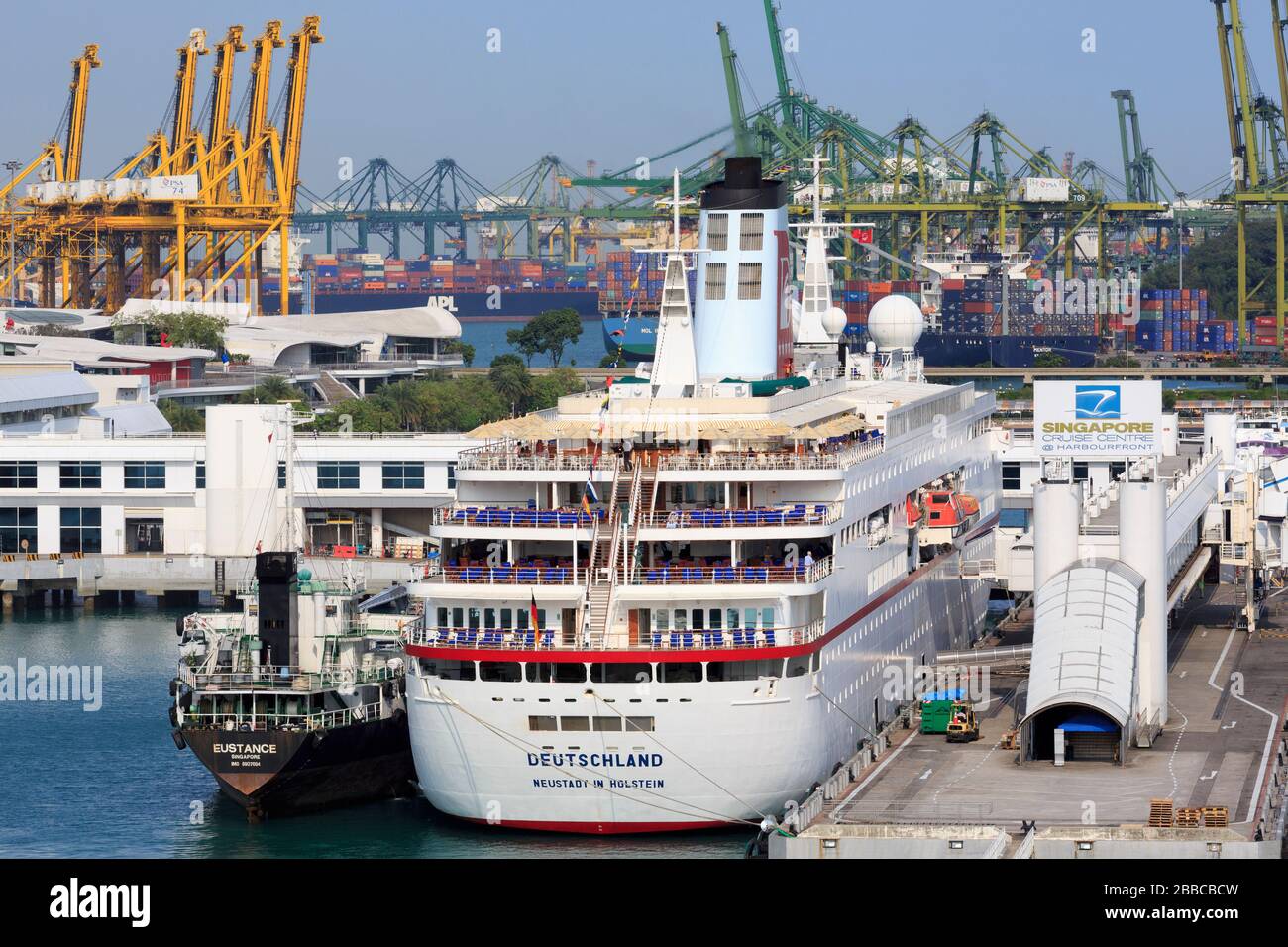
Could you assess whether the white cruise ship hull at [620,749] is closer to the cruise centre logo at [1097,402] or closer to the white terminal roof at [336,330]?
the cruise centre logo at [1097,402]

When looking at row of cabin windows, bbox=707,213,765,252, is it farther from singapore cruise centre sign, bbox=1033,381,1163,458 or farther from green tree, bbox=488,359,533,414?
green tree, bbox=488,359,533,414

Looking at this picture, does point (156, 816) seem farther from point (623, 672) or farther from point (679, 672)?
point (679, 672)

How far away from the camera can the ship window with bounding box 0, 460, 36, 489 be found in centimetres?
7206

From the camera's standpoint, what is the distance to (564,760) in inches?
1448

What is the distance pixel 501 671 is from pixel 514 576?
4.94 ft

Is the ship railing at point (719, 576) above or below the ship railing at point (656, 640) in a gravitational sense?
above

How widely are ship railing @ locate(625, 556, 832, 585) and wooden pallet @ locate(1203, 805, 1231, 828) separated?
7.91 meters

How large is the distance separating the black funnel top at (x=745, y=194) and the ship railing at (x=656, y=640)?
1277 cm

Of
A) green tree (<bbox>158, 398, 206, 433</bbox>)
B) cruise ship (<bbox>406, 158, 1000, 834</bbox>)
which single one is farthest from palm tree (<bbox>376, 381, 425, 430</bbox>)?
cruise ship (<bbox>406, 158, 1000, 834</bbox>)

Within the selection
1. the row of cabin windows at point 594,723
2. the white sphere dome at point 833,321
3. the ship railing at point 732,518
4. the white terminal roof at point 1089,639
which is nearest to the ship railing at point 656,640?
the row of cabin windows at point 594,723

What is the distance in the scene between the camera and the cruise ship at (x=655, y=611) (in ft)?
120

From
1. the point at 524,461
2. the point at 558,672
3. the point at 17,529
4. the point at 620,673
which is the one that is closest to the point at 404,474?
the point at 17,529

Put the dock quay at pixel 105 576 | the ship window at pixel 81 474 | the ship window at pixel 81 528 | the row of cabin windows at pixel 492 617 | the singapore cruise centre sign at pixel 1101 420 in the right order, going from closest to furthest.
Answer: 1. the row of cabin windows at pixel 492 617
2. the singapore cruise centre sign at pixel 1101 420
3. the dock quay at pixel 105 576
4. the ship window at pixel 81 474
5. the ship window at pixel 81 528
